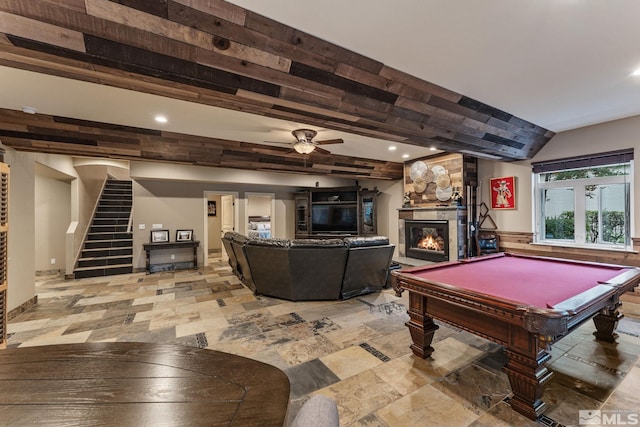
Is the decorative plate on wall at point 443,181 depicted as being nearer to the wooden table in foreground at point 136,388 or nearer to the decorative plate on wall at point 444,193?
the decorative plate on wall at point 444,193

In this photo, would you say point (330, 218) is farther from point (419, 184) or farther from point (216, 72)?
point (216, 72)

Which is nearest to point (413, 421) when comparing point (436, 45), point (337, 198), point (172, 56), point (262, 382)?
point (262, 382)

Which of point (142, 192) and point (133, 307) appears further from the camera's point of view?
point (142, 192)

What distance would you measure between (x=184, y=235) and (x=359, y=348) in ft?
18.9

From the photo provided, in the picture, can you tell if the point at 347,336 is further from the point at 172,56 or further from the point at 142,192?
the point at 142,192

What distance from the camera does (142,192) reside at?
21.4 feet

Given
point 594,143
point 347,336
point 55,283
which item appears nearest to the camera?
point 347,336

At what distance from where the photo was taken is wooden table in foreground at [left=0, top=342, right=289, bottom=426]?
0.76 meters

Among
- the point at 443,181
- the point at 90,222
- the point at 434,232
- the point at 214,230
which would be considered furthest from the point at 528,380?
the point at 90,222

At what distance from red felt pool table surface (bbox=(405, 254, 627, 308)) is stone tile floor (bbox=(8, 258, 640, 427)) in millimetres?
778

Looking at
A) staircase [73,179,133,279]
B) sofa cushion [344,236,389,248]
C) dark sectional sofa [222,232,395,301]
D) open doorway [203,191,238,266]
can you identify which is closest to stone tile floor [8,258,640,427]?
dark sectional sofa [222,232,395,301]

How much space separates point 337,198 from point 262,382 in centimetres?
746

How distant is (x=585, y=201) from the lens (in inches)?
177

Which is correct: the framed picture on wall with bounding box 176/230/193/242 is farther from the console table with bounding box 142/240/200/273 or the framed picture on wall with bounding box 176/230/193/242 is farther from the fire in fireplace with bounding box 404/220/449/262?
the fire in fireplace with bounding box 404/220/449/262
